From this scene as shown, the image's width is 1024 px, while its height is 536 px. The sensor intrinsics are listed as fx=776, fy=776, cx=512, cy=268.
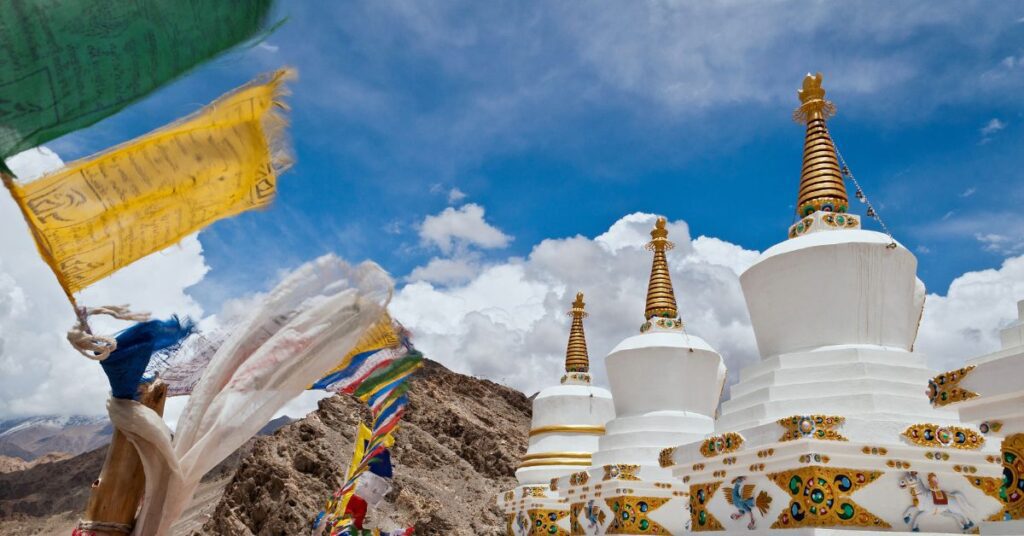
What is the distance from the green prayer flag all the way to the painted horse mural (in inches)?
281

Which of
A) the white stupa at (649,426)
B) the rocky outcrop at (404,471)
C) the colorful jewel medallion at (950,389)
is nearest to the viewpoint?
the colorful jewel medallion at (950,389)

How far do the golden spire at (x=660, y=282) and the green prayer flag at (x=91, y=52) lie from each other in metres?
12.0

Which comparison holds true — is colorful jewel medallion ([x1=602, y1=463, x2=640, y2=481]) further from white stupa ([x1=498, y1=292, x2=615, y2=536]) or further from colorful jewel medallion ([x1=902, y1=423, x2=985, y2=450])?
colorful jewel medallion ([x1=902, y1=423, x2=985, y2=450])

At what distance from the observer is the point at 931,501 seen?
7195mm

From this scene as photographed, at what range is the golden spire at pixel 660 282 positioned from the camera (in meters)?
14.1

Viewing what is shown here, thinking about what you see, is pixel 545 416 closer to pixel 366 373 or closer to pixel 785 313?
pixel 785 313

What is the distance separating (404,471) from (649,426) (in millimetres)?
29738

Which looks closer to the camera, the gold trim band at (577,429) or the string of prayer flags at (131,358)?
the string of prayer flags at (131,358)

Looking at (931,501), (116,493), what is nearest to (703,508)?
(931,501)

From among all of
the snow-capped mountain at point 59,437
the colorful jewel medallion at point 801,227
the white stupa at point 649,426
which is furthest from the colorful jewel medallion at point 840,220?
the snow-capped mountain at point 59,437

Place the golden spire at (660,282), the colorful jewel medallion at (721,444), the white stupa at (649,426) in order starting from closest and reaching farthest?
the colorful jewel medallion at (721,444) → the white stupa at (649,426) → the golden spire at (660,282)

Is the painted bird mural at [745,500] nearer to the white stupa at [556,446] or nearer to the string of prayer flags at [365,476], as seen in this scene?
the string of prayer flags at [365,476]

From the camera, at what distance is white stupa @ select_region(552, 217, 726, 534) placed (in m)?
→ 12.0

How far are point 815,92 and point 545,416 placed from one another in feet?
31.0
